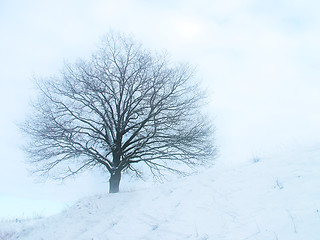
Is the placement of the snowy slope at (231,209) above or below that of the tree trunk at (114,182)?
below

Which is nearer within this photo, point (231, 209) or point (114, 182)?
point (231, 209)

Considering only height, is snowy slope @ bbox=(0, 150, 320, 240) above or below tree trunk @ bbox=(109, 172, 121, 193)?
below

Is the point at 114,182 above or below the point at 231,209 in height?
above

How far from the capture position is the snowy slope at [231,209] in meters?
4.76

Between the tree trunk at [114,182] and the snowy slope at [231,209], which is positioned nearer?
the snowy slope at [231,209]

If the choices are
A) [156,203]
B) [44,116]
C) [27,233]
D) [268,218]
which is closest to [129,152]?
[44,116]

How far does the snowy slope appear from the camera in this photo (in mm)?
4755

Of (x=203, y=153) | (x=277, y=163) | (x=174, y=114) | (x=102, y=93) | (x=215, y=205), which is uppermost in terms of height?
(x=102, y=93)

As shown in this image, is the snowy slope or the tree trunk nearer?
the snowy slope

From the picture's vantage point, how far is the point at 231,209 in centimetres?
593

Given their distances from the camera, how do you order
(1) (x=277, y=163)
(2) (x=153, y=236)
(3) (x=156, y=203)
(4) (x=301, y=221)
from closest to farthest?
(4) (x=301, y=221) < (2) (x=153, y=236) < (1) (x=277, y=163) < (3) (x=156, y=203)

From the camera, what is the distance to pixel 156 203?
804cm

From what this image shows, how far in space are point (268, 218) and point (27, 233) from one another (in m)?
9.90

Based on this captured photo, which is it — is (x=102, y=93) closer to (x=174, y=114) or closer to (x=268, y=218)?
(x=174, y=114)
